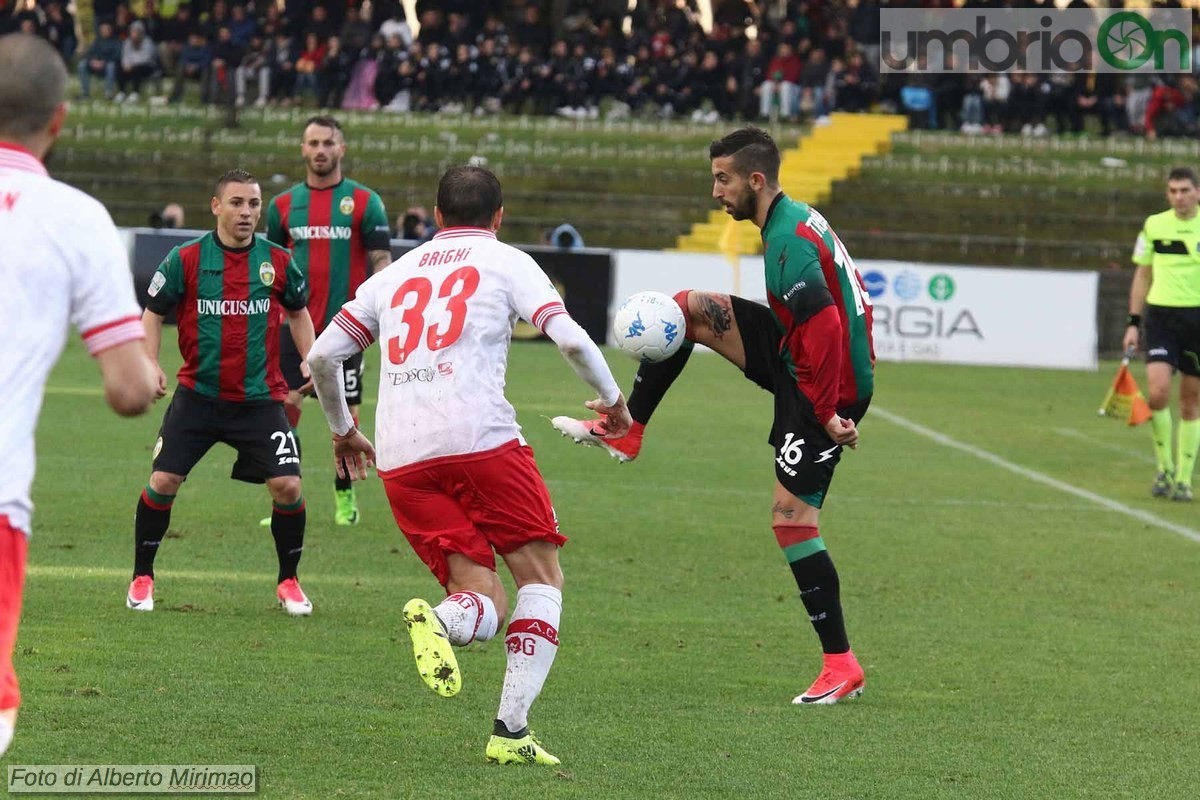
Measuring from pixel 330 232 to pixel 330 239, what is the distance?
4 centimetres

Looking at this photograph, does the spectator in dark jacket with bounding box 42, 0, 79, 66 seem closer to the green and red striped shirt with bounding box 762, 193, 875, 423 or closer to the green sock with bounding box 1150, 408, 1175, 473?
the green sock with bounding box 1150, 408, 1175, 473

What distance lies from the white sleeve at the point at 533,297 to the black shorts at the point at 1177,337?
9017mm

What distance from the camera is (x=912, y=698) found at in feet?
22.5

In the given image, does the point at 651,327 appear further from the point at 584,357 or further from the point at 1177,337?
the point at 1177,337

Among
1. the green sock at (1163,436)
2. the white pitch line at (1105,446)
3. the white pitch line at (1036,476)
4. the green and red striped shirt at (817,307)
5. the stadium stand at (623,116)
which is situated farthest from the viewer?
the stadium stand at (623,116)

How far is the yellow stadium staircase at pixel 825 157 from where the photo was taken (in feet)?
106

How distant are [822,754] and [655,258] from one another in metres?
19.7

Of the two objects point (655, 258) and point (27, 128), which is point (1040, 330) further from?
point (27, 128)

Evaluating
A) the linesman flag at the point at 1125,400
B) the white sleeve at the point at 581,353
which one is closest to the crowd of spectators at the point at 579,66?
the linesman flag at the point at 1125,400

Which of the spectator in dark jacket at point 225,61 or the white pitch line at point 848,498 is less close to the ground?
the spectator in dark jacket at point 225,61

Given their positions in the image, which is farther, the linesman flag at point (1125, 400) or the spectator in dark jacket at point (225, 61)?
the spectator in dark jacket at point (225, 61)

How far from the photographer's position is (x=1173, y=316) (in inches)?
527

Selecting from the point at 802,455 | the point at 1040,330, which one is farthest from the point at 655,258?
the point at 802,455

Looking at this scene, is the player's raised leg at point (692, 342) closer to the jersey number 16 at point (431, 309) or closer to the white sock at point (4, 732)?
the jersey number 16 at point (431, 309)
